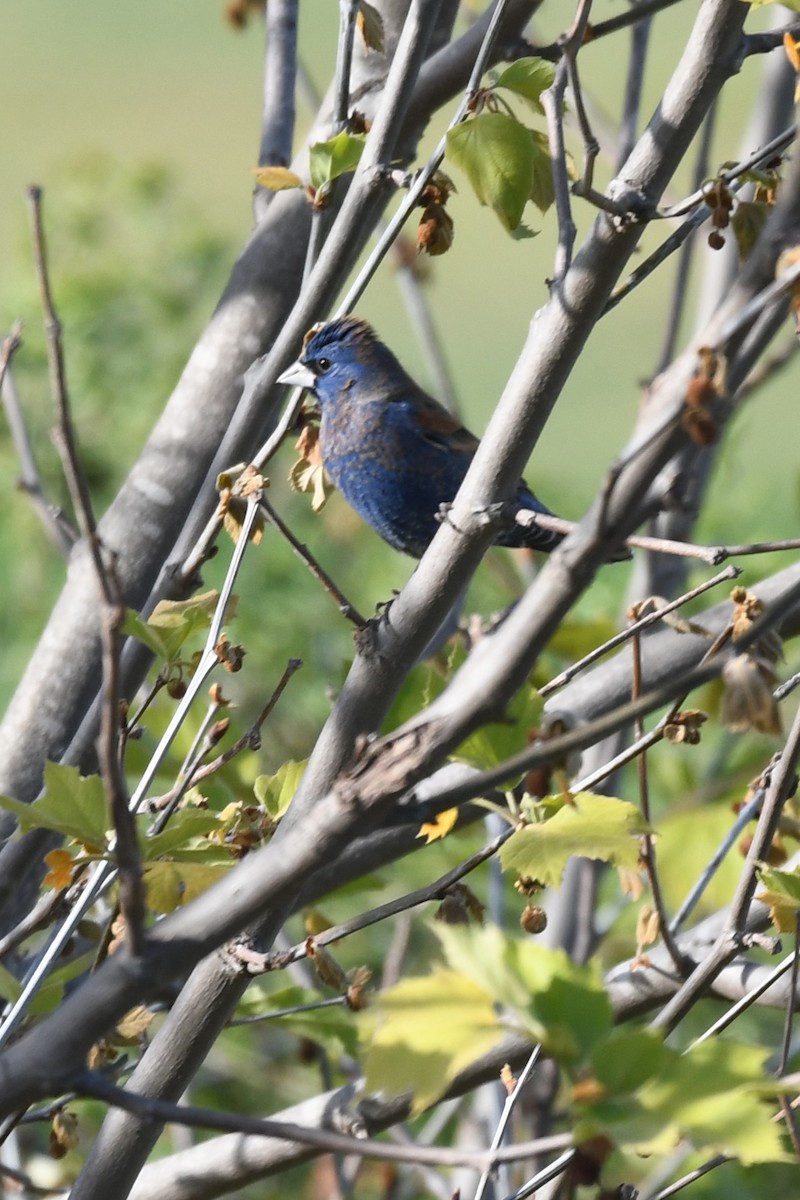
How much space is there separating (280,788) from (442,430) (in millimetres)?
1248

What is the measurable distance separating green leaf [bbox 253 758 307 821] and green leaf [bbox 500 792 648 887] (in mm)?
256

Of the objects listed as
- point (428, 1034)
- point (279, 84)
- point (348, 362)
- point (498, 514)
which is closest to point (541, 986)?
point (428, 1034)

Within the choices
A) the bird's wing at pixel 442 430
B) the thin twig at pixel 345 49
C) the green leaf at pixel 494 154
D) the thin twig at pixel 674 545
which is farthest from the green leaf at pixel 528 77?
the bird's wing at pixel 442 430

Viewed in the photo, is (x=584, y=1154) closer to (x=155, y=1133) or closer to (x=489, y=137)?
(x=155, y=1133)

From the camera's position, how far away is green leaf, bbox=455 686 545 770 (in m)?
1.03

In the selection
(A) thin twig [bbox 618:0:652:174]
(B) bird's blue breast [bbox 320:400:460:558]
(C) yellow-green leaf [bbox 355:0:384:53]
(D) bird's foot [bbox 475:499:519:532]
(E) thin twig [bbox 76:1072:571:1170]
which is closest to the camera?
(E) thin twig [bbox 76:1072:571:1170]

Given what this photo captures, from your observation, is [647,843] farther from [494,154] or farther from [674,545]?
[494,154]

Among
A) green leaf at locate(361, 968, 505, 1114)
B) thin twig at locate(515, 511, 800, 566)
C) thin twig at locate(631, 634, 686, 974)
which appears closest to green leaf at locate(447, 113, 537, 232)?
thin twig at locate(515, 511, 800, 566)

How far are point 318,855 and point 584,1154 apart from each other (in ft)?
0.69

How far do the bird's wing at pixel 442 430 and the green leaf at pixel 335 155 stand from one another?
3.47ft

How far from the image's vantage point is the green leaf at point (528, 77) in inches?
46.2

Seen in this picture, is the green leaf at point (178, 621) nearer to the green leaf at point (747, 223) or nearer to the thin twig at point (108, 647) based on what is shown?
the thin twig at point (108, 647)

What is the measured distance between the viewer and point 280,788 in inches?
48.3

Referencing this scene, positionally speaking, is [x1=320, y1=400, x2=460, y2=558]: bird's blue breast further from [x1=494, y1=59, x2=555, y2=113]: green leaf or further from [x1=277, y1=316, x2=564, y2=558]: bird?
[x1=494, y1=59, x2=555, y2=113]: green leaf
